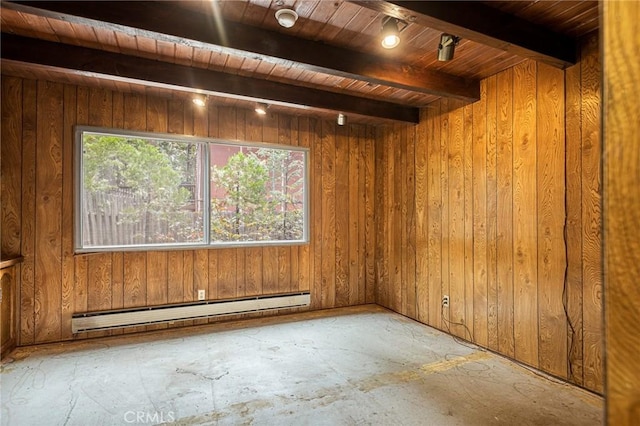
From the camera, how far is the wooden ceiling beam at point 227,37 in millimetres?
1834

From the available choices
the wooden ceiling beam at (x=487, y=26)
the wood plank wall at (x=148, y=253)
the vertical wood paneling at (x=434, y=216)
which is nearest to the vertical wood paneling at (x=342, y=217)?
the wood plank wall at (x=148, y=253)

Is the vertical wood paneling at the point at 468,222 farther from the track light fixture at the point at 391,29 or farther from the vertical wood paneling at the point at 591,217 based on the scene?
the track light fixture at the point at 391,29

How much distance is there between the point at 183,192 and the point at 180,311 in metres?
1.31

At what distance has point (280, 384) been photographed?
234cm

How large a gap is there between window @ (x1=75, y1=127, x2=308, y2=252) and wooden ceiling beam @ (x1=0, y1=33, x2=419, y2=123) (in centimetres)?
88

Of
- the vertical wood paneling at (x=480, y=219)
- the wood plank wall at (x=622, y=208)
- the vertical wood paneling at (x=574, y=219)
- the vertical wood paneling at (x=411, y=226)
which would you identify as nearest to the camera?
the wood plank wall at (x=622, y=208)

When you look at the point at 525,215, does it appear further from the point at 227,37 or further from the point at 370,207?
the point at 227,37

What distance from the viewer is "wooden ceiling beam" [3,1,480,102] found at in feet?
6.02

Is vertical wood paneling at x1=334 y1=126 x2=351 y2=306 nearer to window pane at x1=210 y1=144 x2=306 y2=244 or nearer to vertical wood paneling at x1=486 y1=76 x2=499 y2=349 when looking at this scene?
window pane at x1=210 y1=144 x2=306 y2=244

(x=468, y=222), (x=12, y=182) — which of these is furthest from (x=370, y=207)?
(x=12, y=182)

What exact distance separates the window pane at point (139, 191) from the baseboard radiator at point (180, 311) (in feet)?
2.31

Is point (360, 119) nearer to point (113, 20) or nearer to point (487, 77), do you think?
point (487, 77)

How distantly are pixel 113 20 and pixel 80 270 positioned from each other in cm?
243

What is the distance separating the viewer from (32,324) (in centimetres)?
299
